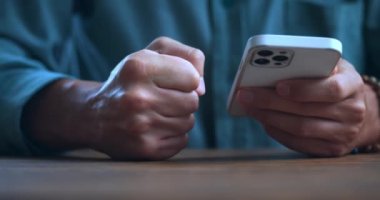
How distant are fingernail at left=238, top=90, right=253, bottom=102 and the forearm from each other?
145mm

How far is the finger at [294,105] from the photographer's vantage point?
0.60 m

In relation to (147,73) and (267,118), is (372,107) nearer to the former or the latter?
(267,118)

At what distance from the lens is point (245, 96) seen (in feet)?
2.01

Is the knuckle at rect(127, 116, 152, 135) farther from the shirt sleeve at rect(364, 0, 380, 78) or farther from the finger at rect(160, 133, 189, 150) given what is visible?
the shirt sleeve at rect(364, 0, 380, 78)

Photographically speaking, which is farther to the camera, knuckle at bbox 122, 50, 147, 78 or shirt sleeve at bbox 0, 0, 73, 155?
shirt sleeve at bbox 0, 0, 73, 155

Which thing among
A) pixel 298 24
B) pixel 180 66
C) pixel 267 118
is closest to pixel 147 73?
pixel 180 66

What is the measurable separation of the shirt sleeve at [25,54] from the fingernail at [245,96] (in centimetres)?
21

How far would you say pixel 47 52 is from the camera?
0.82 meters

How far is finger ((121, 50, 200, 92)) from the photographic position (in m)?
0.57

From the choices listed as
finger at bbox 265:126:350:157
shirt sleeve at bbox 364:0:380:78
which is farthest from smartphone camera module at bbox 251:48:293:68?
shirt sleeve at bbox 364:0:380:78

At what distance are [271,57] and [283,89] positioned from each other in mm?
60

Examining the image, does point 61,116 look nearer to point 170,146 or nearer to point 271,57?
point 170,146

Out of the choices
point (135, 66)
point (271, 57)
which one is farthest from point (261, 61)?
point (135, 66)

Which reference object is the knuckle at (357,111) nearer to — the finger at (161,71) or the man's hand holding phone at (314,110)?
the man's hand holding phone at (314,110)
